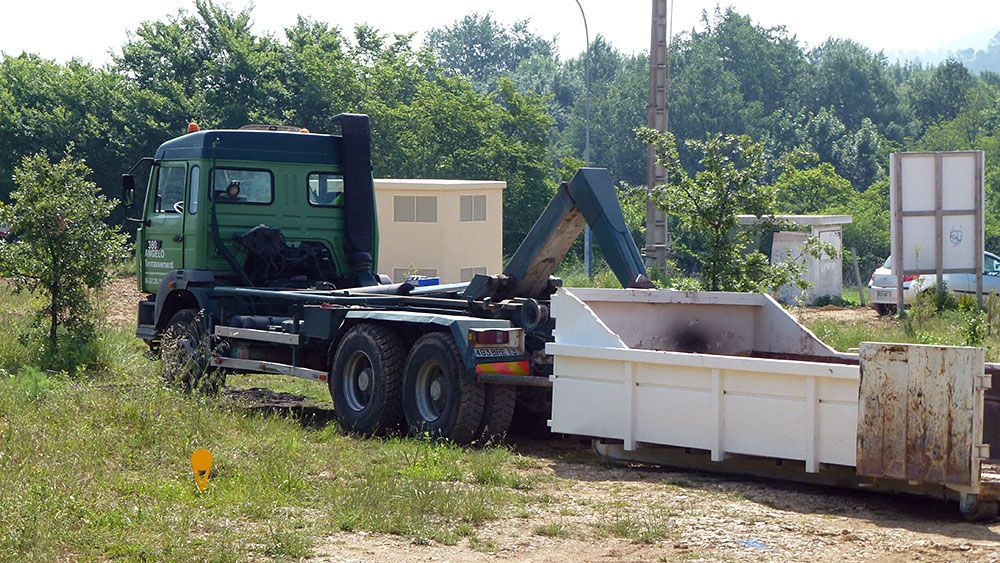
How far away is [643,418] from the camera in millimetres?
10109

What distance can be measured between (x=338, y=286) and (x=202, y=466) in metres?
6.41

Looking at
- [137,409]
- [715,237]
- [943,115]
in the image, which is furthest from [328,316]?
[943,115]

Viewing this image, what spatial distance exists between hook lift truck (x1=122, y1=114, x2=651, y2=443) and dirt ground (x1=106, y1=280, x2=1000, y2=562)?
5.22 feet

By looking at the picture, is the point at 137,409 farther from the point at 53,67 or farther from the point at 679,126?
the point at 679,126

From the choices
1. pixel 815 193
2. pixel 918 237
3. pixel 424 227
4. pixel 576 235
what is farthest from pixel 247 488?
pixel 815 193

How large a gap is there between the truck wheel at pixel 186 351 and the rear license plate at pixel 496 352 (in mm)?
3195

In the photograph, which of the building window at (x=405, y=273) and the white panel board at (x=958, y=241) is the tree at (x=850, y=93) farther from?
the white panel board at (x=958, y=241)

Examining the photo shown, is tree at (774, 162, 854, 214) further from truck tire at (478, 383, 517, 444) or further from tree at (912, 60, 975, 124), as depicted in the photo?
truck tire at (478, 383, 517, 444)

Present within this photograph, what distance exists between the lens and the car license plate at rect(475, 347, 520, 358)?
1128 cm

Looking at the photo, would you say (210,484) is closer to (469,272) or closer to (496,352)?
(496,352)

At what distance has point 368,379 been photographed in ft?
40.6

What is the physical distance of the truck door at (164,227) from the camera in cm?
1507

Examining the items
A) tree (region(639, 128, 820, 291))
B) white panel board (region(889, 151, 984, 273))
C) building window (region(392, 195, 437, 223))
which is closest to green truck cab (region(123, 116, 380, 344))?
tree (region(639, 128, 820, 291))

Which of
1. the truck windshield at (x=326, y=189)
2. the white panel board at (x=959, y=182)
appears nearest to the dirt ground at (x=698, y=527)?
the truck windshield at (x=326, y=189)
